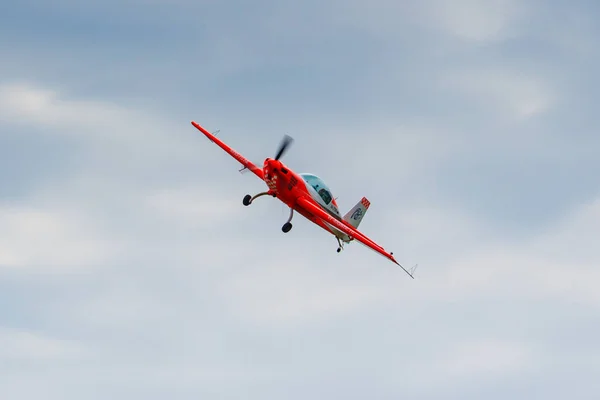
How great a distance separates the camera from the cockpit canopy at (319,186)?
63250 mm

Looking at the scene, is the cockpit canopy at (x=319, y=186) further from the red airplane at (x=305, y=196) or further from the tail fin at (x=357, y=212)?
the tail fin at (x=357, y=212)

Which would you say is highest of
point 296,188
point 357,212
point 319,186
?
point 357,212

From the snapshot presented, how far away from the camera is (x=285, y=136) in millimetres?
61344

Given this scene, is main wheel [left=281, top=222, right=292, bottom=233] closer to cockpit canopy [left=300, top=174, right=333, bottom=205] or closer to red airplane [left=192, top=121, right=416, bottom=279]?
red airplane [left=192, top=121, right=416, bottom=279]

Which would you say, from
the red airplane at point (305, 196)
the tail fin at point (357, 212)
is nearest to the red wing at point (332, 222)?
the red airplane at point (305, 196)

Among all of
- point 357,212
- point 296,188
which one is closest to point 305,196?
point 296,188

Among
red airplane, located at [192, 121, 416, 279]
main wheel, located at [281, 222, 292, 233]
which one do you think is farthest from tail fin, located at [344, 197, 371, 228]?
main wheel, located at [281, 222, 292, 233]

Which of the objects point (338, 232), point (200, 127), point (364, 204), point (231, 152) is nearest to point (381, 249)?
point (338, 232)

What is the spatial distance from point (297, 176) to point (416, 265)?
1296cm

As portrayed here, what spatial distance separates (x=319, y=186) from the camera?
210ft

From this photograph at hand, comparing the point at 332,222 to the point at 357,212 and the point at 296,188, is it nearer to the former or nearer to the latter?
the point at 296,188

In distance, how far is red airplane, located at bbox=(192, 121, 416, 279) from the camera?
61.3 metres

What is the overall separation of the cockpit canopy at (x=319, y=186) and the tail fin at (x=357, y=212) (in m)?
5.48

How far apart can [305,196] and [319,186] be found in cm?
179
